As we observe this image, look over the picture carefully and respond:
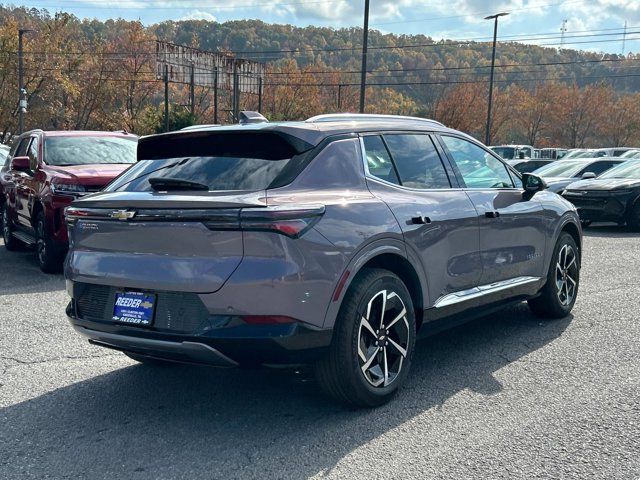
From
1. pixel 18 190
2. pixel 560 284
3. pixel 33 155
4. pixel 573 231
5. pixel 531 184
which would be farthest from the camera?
pixel 18 190

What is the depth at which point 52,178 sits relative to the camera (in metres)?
8.65

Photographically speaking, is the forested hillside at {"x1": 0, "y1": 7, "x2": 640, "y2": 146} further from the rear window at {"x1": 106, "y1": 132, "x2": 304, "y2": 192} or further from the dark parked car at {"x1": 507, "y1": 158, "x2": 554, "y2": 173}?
the rear window at {"x1": 106, "y1": 132, "x2": 304, "y2": 192}

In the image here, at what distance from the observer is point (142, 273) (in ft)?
12.4

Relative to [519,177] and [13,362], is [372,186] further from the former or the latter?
[13,362]

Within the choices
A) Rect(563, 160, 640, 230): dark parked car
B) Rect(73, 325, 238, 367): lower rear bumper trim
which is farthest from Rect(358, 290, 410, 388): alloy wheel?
Rect(563, 160, 640, 230): dark parked car

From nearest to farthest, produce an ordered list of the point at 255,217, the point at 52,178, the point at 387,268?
1. the point at 255,217
2. the point at 387,268
3. the point at 52,178

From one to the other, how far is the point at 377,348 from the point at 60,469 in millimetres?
1867

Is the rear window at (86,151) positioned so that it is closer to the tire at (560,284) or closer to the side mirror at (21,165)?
the side mirror at (21,165)

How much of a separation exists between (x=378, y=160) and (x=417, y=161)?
1.51ft

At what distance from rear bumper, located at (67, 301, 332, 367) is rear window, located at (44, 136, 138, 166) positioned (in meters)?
6.58

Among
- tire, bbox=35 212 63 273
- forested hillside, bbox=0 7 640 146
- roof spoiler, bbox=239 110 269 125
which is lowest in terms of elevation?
tire, bbox=35 212 63 273

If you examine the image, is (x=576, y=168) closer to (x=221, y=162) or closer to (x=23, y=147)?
(x=23, y=147)

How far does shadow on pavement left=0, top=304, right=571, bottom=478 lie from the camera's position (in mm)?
3445

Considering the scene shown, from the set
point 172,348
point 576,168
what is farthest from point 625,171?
point 172,348
